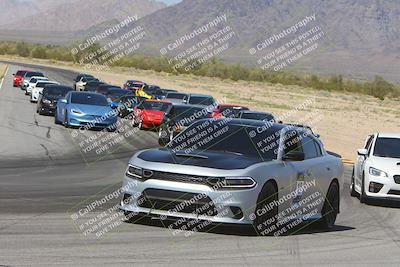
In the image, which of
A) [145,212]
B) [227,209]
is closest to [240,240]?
[227,209]

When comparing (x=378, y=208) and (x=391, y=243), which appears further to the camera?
(x=378, y=208)

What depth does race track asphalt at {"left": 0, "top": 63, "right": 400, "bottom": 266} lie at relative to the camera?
8.66 metres

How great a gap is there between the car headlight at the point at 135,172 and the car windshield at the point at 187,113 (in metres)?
17.7

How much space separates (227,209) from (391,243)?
2.49 metres

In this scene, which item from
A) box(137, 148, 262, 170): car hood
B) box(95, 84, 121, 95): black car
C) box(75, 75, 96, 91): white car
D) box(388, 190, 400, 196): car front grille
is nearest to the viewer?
box(137, 148, 262, 170): car hood

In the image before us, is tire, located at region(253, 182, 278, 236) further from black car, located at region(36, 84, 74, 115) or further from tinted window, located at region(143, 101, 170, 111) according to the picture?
black car, located at region(36, 84, 74, 115)

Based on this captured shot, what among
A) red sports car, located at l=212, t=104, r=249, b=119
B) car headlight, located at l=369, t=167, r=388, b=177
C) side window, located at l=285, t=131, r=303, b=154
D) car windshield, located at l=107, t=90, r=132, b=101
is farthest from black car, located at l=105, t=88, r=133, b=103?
side window, located at l=285, t=131, r=303, b=154

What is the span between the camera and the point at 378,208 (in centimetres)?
1564

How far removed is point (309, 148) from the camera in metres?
11.9

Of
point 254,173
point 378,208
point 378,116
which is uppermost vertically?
point 254,173

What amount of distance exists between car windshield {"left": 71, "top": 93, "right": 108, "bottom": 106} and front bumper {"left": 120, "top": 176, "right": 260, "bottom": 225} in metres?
21.6

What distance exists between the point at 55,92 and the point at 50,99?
0.74 meters

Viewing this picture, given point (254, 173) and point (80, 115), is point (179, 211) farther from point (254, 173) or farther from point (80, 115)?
point (80, 115)

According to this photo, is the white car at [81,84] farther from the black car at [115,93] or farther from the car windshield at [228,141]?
the car windshield at [228,141]
